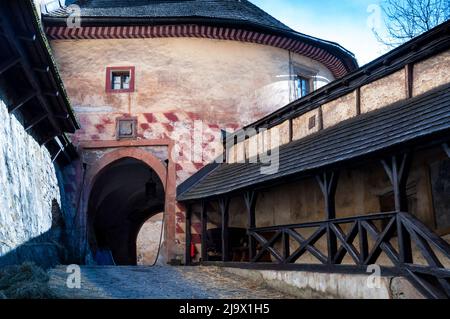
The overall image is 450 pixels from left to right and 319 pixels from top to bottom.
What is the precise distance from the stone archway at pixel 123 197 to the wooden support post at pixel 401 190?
26.8 feet

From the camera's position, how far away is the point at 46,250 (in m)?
11.0

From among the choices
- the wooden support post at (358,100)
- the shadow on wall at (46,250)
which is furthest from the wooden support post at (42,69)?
the wooden support post at (358,100)

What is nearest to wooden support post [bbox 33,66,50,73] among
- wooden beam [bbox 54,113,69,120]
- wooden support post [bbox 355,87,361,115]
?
wooden beam [bbox 54,113,69,120]

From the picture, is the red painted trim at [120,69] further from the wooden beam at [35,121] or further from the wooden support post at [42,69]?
the wooden support post at [42,69]

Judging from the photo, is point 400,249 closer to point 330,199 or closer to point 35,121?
point 330,199

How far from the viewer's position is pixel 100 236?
19.9 meters

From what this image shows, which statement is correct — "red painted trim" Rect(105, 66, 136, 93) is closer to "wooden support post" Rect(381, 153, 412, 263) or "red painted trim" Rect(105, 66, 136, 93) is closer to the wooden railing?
the wooden railing

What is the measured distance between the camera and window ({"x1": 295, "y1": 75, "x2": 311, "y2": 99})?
57.1ft

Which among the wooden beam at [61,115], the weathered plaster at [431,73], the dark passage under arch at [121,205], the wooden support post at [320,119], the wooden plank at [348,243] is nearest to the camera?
the wooden plank at [348,243]

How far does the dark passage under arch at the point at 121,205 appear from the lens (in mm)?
16891

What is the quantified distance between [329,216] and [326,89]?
3.32 meters

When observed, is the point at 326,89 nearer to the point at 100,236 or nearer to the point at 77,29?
the point at 77,29

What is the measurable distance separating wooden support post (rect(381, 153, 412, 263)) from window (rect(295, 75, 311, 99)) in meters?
9.91
